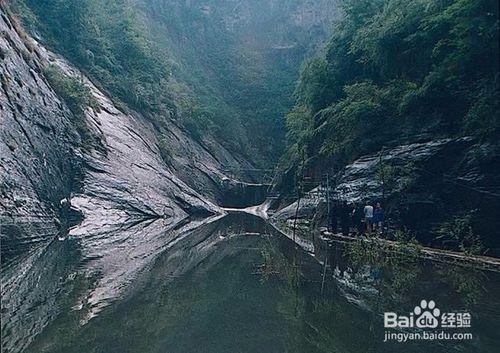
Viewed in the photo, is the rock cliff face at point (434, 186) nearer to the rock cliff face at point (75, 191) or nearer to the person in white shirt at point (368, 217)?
the person in white shirt at point (368, 217)

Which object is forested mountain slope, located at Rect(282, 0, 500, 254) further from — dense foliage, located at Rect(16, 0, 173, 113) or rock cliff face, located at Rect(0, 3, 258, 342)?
dense foliage, located at Rect(16, 0, 173, 113)

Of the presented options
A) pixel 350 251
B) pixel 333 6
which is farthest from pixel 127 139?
pixel 333 6

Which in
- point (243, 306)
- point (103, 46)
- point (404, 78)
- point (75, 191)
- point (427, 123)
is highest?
point (103, 46)

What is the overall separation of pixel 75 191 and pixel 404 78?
48.7 ft

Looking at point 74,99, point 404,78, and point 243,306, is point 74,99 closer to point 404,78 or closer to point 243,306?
point 404,78

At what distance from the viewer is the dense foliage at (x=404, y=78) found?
1234 cm

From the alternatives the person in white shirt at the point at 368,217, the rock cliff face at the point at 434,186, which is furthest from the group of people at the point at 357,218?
the rock cliff face at the point at 434,186

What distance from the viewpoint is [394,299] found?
7281 mm

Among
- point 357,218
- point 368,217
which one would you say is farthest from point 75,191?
point 368,217

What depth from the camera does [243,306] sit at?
7078 millimetres

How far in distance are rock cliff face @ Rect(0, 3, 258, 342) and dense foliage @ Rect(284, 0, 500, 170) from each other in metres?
8.97

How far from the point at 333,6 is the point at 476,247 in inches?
3017

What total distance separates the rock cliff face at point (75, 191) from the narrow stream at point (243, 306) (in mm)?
221

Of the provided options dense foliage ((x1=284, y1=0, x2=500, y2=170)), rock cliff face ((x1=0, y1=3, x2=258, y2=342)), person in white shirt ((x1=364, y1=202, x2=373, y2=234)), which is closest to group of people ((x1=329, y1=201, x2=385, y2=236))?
person in white shirt ((x1=364, y1=202, x2=373, y2=234))
